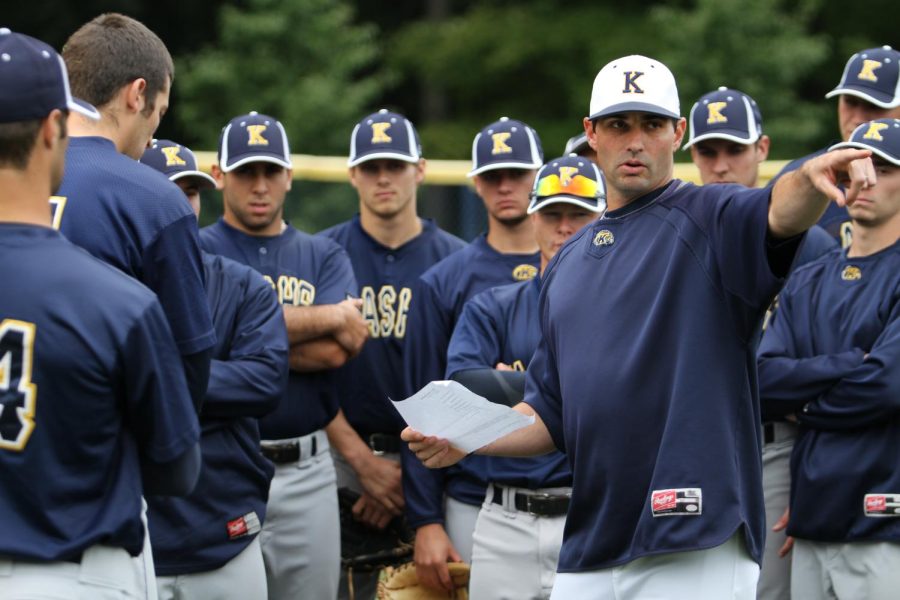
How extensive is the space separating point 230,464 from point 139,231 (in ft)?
4.97

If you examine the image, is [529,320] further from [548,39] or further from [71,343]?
[548,39]

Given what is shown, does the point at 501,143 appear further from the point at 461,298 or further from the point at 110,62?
the point at 110,62

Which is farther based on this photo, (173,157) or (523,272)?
(523,272)

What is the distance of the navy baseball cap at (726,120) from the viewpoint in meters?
6.99

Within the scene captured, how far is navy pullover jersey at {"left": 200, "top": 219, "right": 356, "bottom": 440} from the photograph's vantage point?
250 inches

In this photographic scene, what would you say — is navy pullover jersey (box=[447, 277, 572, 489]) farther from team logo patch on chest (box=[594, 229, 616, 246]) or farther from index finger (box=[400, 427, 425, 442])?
team logo patch on chest (box=[594, 229, 616, 246])

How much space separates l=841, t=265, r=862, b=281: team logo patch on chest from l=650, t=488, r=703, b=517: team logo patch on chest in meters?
2.21

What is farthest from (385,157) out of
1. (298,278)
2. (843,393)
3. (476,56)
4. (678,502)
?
(476,56)

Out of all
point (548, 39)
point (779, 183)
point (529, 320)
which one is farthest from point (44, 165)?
point (548, 39)

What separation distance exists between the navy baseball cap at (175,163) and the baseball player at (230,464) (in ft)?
2.54

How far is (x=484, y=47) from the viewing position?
20.5 metres

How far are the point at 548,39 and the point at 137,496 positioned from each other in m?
16.9

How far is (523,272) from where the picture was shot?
6.58 meters

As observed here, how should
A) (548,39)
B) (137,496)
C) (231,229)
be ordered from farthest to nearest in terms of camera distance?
(548,39) < (231,229) < (137,496)
